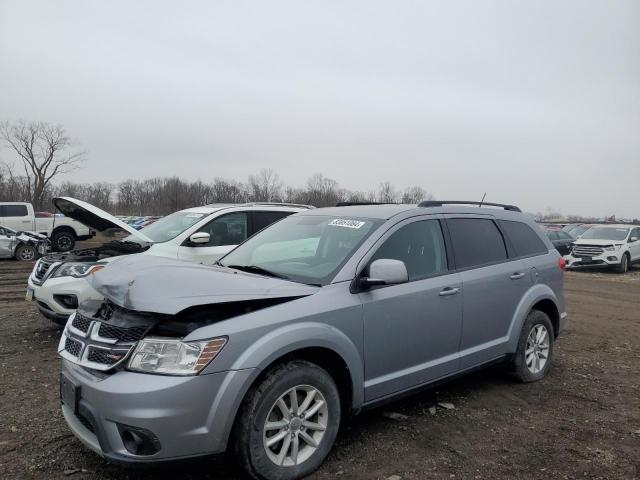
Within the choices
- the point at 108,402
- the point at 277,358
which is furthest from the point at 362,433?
the point at 108,402

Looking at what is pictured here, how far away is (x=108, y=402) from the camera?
2.76 metres

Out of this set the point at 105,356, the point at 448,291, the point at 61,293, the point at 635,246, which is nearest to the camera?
the point at 105,356

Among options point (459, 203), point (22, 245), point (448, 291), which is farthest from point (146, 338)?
point (22, 245)

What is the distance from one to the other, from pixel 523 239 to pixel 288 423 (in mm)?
3370

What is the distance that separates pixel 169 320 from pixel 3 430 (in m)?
2.01

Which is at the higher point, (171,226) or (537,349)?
(171,226)

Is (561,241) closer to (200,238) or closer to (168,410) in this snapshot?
(200,238)

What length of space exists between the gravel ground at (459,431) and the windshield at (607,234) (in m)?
14.1

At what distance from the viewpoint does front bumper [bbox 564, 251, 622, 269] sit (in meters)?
17.4

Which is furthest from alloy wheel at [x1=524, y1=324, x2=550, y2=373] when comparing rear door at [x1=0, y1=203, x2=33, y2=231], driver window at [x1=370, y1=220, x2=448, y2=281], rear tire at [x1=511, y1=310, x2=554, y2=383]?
rear door at [x1=0, y1=203, x2=33, y2=231]

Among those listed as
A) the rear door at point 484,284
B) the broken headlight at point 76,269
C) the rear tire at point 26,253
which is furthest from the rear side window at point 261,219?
the rear tire at point 26,253

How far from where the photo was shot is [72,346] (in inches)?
131

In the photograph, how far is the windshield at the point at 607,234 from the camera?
60.5ft

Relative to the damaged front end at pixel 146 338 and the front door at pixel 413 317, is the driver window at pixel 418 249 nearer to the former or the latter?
the front door at pixel 413 317
